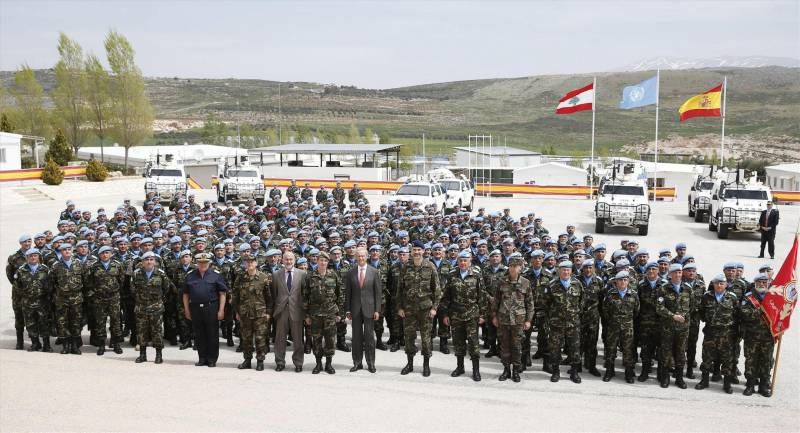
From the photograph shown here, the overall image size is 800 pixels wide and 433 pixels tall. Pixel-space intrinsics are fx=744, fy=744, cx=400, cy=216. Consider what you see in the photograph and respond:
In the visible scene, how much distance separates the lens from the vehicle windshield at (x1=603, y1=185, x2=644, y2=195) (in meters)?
24.6

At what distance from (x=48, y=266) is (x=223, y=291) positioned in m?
3.01

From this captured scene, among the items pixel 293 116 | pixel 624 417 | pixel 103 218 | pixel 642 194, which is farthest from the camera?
pixel 293 116

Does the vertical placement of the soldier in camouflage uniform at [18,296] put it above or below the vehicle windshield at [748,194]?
below

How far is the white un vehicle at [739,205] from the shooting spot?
22953 mm

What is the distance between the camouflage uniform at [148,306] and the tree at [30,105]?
53.7m

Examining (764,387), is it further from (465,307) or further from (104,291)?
(104,291)

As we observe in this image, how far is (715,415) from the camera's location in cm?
736

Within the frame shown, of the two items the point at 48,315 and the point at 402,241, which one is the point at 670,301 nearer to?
the point at 402,241

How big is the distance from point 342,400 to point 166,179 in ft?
83.0

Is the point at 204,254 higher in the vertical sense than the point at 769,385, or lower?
higher

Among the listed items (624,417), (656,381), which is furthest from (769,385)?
(624,417)

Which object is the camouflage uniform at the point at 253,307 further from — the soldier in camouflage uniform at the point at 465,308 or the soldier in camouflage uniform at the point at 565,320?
the soldier in camouflage uniform at the point at 565,320

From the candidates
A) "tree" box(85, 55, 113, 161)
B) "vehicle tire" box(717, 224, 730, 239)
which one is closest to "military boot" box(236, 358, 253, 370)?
"vehicle tire" box(717, 224, 730, 239)

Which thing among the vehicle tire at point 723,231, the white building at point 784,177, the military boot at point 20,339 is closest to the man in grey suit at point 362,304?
the military boot at point 20,339
